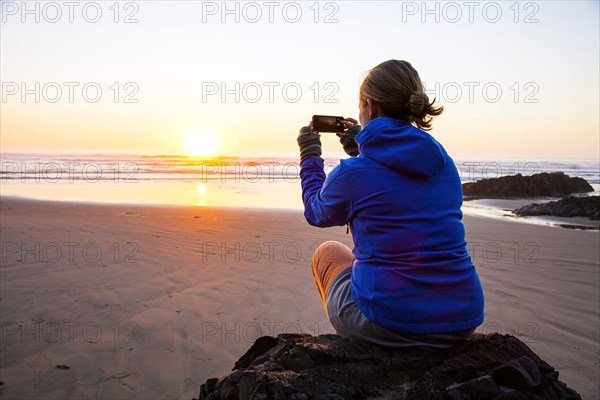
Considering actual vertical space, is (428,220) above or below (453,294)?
above

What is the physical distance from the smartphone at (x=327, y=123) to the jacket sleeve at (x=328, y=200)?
48 cm

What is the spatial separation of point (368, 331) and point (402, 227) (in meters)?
0.57

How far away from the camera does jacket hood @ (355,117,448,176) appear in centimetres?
239

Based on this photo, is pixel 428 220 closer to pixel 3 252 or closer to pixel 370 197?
pixel 370 197

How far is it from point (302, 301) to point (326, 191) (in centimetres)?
333

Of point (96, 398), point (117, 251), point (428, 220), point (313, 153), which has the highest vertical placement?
point (313, 153)

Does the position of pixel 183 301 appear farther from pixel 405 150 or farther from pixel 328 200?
pixel 405 150

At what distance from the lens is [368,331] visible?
2586 mm

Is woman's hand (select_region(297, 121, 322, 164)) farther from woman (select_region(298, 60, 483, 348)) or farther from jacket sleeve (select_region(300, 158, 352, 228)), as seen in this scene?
woman (select_region(298, 60, 483, 348))

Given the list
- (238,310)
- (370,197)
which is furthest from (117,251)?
(370,197)

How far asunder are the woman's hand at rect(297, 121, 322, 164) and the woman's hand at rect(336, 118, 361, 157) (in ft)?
0.67

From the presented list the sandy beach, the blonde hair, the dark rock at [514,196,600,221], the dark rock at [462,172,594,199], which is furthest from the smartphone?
the dark rock at [462,172,594,199]

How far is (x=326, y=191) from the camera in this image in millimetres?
2572

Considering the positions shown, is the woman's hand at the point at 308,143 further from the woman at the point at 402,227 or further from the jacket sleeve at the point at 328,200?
the woman at the point at 402,227
